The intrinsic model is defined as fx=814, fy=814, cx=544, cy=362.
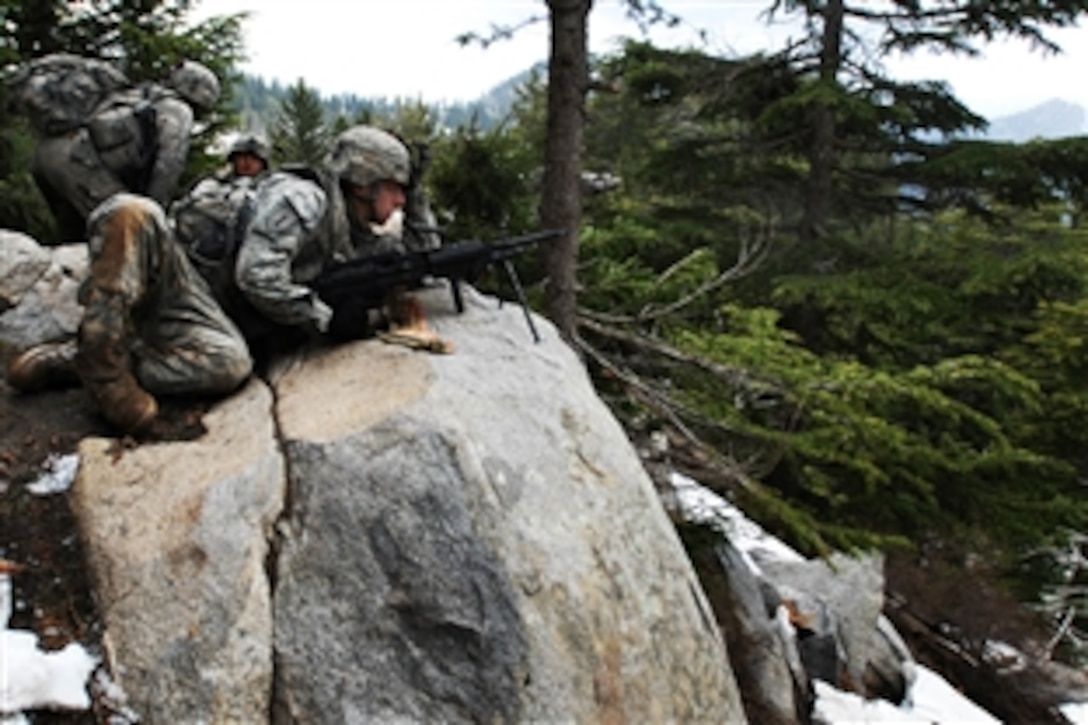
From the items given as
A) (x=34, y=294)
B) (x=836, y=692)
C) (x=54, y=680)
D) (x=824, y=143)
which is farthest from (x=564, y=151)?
(x=824, y=143)

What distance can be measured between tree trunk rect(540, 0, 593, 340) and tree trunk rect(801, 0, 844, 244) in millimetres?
7295

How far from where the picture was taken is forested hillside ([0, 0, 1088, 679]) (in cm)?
682

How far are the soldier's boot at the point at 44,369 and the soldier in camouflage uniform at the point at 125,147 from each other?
6.16 feet

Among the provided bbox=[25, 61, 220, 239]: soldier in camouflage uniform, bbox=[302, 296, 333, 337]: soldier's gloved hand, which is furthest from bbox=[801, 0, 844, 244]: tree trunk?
bbox=[302, 296, 333, 337]: soldier's gloved hand

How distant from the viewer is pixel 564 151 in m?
7.11

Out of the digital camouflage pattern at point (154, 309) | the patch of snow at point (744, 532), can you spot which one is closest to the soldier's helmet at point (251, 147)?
the digital camouflage pattern at point (154, 309)

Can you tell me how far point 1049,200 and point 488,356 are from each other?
11703 mm

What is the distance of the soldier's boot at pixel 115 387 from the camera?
14.3ft

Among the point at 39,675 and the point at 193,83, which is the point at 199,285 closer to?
the point at 39,675

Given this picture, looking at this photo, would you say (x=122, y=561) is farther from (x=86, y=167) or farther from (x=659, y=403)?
(x=659, y=403)

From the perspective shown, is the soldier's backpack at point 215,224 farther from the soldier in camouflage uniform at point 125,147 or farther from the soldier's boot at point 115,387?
the soldier in camouflage uniform at point 125,147

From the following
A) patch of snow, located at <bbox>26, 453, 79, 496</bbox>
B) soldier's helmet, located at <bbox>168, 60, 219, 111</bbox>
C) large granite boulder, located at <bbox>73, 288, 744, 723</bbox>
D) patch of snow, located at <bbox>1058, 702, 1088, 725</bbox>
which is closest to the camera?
large granite boulder, located at <bbox>73, 288, 744, 723</bbox>

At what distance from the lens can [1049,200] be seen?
12.9 m

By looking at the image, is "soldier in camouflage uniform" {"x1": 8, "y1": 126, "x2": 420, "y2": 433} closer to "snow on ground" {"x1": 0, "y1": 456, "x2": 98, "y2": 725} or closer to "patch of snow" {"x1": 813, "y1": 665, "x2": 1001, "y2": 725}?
"snow on ground" {"x1": 0, "y1": 456, "x2": 98, "y2": 725}
